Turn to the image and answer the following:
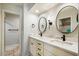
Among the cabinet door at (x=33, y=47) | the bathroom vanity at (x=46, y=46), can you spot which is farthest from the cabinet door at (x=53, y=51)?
the cabinet door at (x=33, y=47)

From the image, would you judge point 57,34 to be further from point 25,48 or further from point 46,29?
point 25,48

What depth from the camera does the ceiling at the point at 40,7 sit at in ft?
4.63

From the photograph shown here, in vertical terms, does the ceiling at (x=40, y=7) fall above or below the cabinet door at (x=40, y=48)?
above

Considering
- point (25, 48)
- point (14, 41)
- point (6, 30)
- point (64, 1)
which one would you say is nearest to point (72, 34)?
point (64, 1)

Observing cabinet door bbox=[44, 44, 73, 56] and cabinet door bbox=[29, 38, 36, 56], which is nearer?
cabinet door bbox=[44, 44, 73, 56]

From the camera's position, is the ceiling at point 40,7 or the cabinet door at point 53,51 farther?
the ceiling at point 40,7

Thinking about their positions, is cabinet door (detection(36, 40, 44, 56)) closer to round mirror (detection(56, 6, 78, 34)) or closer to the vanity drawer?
the vanity drawer

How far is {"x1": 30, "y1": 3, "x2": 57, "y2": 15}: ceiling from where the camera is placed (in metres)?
1.41

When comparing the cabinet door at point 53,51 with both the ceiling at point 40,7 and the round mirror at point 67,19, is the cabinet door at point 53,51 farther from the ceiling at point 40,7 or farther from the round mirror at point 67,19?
the ceiling at point 40,7

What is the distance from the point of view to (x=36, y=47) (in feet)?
4.78

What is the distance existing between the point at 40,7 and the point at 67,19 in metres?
0.40

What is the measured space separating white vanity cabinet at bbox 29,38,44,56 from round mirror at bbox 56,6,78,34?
1.15ft

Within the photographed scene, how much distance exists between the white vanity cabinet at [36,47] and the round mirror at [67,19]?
1.15 feet

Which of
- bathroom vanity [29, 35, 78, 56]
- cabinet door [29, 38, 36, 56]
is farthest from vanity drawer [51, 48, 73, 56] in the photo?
cabinet door [29, 38, 36, 56]
